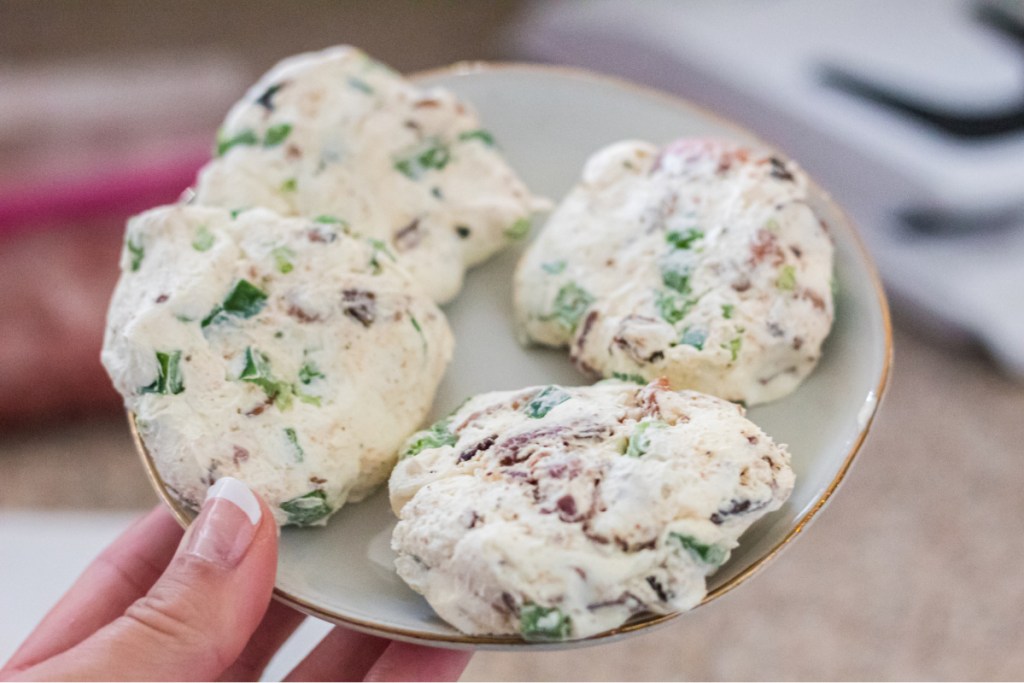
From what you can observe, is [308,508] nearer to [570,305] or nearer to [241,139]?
[570,305]

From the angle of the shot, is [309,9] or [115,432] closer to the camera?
[115,432]

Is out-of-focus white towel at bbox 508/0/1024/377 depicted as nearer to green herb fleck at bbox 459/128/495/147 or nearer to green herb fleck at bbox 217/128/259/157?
green herb fleck at bbox 459/128/495/147

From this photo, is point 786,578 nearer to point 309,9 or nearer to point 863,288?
point 863,288

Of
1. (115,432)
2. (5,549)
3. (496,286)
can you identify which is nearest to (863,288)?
(496,286)

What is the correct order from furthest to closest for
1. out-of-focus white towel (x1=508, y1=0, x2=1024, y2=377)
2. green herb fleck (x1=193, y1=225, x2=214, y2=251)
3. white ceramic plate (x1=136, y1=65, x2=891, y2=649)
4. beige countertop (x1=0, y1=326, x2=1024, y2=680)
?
out-of-focus white towel (x1=508, y1=0, x2=1024, y2=377), beige countertop (x1=0, y1=326, x2=1024, y2=680), green herb fleck (x1=193, y1=225, x2=214, y2=251), white ceramic plate (x1=136, y1=65, x2=891, y2=649)

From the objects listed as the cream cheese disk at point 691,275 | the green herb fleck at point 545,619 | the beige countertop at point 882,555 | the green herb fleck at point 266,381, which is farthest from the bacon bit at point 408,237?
the beige countertop at point 882,555

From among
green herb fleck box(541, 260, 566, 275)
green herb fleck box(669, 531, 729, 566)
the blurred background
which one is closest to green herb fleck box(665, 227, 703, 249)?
green herb fleck box(541, 260, 566, 275)

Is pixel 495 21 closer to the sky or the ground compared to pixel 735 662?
closer to the sky

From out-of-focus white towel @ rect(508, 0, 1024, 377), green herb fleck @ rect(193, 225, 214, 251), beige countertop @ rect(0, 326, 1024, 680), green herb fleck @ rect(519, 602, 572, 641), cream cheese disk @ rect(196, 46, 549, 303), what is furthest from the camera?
out-of-focus white towel @ rect(508, 0, 1024, 377)

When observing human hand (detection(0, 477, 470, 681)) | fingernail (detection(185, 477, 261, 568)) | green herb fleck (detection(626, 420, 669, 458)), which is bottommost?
human hand (detection(0, 477, 470, 681))
